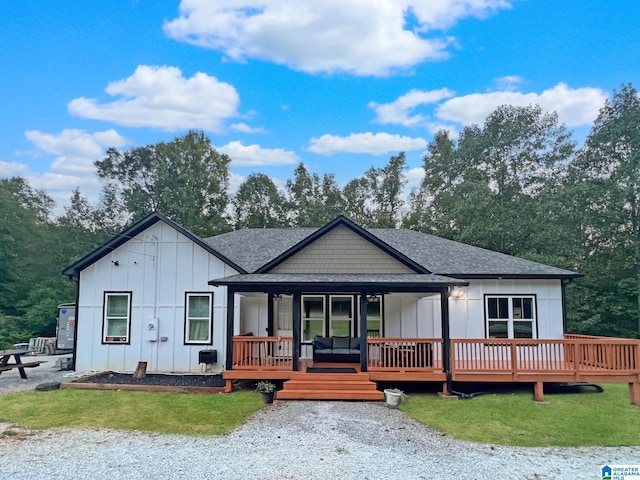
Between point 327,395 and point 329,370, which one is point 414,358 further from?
point 327,395

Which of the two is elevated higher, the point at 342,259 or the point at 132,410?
the point at 342,259

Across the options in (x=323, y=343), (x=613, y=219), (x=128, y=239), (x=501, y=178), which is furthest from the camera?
(x=501, y=178)

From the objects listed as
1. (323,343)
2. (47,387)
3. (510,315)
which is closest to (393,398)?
(323,343)

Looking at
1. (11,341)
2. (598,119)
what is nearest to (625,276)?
(598,119)

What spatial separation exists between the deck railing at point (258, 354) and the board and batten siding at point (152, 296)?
2048 millimetres

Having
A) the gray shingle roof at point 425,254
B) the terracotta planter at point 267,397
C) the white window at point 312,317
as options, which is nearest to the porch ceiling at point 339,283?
the gray shingle roof at point 425,254

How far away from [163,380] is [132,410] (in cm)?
269

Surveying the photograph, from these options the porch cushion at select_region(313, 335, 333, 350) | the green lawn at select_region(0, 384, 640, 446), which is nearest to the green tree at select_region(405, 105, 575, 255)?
the green lawn at select_region(0, 384, 640, 446)

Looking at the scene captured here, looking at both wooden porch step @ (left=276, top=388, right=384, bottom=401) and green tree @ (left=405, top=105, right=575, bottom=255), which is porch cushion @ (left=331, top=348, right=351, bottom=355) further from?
green tree @ (left=405, top=105, right=575, bottom=255)

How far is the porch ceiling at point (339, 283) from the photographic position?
34.1 ft

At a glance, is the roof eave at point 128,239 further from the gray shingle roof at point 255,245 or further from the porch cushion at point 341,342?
the porch cushion at point 341,342

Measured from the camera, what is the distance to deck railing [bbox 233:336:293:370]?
1066cm

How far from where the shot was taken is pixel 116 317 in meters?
12.9

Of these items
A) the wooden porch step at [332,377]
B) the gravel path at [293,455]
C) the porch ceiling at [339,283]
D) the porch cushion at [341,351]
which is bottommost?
the gravel path at [293,455]
